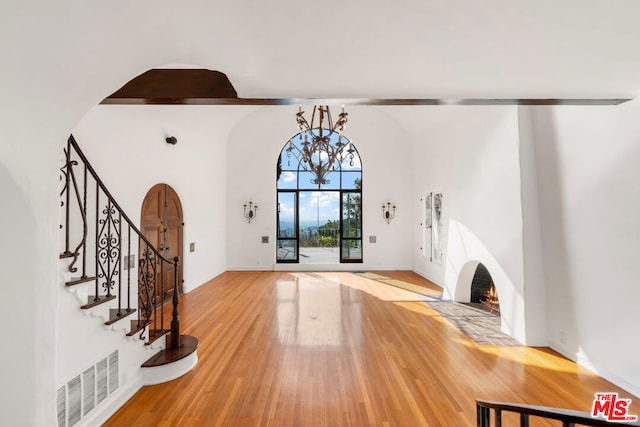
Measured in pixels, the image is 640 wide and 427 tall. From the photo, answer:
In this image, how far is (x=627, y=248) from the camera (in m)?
2.69

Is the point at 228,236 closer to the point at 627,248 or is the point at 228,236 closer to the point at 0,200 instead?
the point at 0,200

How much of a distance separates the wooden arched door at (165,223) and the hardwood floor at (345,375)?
1.18 meters

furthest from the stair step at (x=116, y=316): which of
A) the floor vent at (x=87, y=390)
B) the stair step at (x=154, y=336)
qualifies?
the stair step at (x=154, y=336)

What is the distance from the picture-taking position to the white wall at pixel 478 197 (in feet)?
12.6

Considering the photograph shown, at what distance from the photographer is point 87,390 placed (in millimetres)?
2186

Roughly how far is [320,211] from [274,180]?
1.66m

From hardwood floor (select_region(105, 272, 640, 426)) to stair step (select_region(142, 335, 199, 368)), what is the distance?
0.63 ft

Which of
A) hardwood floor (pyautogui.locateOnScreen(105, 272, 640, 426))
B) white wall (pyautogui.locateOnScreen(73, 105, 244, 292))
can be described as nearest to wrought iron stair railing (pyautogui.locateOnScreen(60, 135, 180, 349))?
white wall (pyautogui.locateOnScreen(73, 105, 244, 292))

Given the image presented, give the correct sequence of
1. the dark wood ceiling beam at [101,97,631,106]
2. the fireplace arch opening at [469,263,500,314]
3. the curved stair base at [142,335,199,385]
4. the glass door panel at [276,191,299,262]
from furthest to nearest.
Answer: the glass door panel at [276,191,299,262] < the fireplace arch opening at [469,263,500,314] < the curved stair base at [142,335,199,385] < the dark wood ceiling beam at [101,97,631,106]

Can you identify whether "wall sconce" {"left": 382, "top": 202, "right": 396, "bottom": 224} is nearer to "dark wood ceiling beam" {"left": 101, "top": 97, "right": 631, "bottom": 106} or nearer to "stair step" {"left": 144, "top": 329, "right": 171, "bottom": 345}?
"dark wood ceiling beam" {"left": 101, "top": 97, "right": 631, "bottom": 106}

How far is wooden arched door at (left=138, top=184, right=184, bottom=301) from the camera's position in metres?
4.86

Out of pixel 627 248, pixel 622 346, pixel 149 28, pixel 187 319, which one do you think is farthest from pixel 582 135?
pixel 187 319

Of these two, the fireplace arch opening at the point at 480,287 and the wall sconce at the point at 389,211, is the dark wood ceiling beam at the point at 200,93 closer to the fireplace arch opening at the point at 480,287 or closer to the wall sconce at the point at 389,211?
the fireplace arch opening at the point at 480,287

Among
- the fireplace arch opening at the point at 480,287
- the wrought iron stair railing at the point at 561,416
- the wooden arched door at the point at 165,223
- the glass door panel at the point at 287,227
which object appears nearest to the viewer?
the wrought iron stair railing at the point at 561,416
